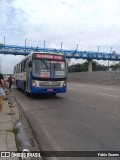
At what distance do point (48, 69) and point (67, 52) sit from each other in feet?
215

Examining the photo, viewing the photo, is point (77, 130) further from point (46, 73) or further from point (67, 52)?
point (67, 52)

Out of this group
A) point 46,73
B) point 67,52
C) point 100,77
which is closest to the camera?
point 46,73

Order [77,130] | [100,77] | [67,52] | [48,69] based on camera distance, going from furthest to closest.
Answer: [67,52] < [100,77] < [48,69] < [77,130]

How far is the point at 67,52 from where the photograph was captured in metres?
85.9

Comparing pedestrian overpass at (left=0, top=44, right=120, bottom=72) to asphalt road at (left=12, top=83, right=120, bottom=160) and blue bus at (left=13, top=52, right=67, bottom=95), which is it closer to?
blue bus at (left=13, top=52, right=67, bottom=95)

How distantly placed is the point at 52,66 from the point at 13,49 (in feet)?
194

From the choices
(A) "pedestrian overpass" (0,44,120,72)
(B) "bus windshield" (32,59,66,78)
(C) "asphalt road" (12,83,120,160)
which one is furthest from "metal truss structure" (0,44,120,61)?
(C) "asphalt road" (12,83,120,160)

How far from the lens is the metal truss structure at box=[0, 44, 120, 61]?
3075 inches

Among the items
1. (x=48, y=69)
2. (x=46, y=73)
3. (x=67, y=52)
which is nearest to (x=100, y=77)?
(x=67, y=52)

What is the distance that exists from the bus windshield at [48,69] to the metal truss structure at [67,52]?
54.2m

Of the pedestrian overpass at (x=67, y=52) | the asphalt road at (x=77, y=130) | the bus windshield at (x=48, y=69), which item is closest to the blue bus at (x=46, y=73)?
the bus windshield at (x=48, y=69)

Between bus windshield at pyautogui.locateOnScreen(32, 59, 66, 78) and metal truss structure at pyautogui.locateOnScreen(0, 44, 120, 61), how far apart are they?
5423 cm

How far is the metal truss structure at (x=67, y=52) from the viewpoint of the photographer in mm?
78106

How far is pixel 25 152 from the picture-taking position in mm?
7074
